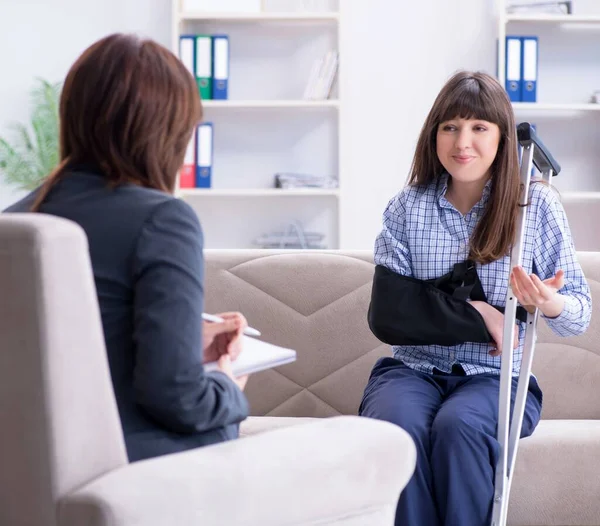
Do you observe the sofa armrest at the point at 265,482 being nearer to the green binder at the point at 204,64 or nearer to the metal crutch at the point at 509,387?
the metal crutch at the point at 509,387

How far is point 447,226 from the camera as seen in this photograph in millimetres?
2273

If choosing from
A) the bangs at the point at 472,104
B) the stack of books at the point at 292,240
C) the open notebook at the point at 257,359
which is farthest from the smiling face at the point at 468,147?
the stack of books at the point at 292,240

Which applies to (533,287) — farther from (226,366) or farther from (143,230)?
(143,230)

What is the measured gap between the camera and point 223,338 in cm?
144

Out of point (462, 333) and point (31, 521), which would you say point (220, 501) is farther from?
point (462, 333)

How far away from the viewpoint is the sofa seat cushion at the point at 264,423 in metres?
2.33

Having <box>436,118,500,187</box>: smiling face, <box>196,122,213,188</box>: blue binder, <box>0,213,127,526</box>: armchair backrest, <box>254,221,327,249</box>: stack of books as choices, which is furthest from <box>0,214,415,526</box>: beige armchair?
<box>254,221,327,249</box>: stack of books

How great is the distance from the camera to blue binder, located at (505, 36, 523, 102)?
4.61m

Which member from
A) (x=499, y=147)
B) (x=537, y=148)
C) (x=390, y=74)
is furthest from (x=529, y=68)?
(x=537, y=148)

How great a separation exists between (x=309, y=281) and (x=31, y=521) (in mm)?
1562

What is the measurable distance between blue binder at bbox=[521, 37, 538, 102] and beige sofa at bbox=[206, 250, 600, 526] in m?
2.15

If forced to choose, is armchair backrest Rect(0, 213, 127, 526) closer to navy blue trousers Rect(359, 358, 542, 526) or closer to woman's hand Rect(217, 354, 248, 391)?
woman's hand Rect(217, 354, 248, 391)

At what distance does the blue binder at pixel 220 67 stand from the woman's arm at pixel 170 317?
3553 millimetres

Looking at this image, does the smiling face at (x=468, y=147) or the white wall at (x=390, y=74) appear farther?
the white wall at (x=390, y=74)
